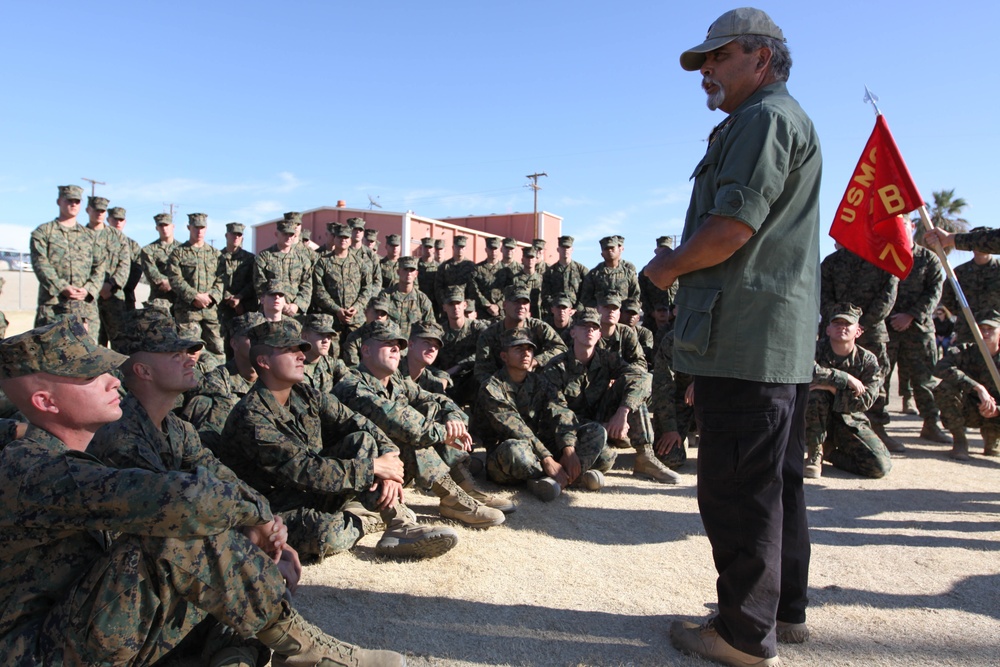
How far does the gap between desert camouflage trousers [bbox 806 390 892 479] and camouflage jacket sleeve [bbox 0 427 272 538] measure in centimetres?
515

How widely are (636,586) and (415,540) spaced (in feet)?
3.68

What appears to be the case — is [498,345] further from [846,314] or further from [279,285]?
[846,314]

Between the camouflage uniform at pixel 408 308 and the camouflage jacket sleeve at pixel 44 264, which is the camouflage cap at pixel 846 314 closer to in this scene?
the camouflage uniform at pixel 408 308

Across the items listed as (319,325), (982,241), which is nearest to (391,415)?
(319,325)

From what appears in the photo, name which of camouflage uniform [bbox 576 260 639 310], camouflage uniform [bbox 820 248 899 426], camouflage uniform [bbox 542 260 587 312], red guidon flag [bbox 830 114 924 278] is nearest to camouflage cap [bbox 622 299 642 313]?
camouflage uniform [bbox 576 260 639 310]

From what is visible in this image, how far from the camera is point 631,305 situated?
29.1ft

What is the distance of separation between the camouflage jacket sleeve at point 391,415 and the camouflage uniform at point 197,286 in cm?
499

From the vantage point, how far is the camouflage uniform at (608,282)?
9531mm

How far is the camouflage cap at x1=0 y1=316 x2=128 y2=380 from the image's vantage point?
1996mm

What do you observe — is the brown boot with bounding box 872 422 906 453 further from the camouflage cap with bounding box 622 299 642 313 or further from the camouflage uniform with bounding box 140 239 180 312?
the camouflage uniform with bounding box 140 239 180 312

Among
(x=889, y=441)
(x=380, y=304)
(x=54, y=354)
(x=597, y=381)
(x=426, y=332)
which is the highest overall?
(x=380, y=304)

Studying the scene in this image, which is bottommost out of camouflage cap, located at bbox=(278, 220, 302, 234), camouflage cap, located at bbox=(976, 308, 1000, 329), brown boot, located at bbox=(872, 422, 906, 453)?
brown boot, located at bbox=(872, 422, 906, 453)

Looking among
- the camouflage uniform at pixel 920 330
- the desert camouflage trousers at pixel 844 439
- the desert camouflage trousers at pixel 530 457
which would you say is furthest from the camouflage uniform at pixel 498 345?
the camouflage uniform at pixel 920 330

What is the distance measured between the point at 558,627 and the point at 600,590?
48 centimetres
